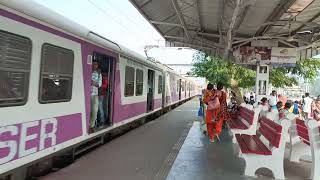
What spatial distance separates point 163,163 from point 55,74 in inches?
104

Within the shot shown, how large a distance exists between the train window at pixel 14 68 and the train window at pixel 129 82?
6.27 m

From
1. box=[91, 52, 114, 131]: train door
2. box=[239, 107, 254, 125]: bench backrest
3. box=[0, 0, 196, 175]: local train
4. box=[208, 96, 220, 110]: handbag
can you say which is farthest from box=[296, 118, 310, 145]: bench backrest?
box=[91, 52, 114, 131]: train door

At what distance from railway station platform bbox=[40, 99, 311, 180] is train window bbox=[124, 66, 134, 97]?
1.40m

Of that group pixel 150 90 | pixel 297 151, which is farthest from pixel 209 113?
pixel 150 90

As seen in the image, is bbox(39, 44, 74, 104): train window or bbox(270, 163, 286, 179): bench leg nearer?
bbox(39, 44, 74, 104): train window

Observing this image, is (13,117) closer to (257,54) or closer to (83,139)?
(83,139)

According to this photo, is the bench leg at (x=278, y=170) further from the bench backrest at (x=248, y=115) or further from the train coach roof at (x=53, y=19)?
the train coach roof at (x=53, y=19)

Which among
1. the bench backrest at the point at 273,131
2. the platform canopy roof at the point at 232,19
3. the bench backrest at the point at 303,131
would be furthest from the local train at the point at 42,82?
the platform canopy roof at the point at 232,19

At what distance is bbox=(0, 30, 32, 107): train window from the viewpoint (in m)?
5.27

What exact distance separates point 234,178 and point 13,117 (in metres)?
3.52

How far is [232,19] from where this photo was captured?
1270 centimetres

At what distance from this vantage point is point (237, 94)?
16016 millimetres

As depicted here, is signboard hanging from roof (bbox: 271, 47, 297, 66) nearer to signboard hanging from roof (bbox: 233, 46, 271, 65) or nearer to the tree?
signboard hanging from roof (bbox: 233, 46, 271, 65)

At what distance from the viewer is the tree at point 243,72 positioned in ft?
108
